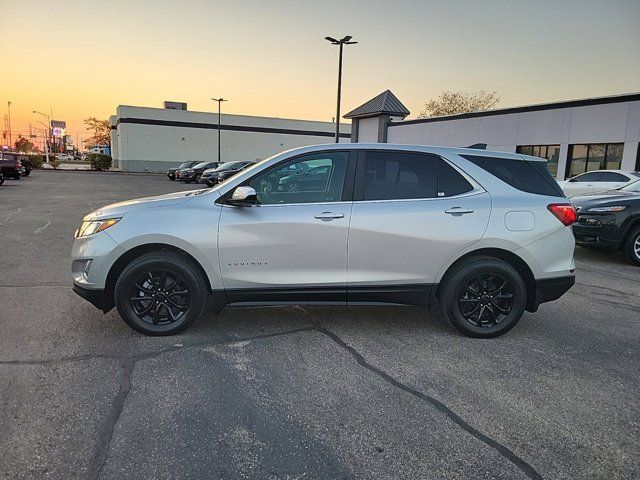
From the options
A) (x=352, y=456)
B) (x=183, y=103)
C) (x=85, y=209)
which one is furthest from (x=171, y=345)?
(x=183, y=103)

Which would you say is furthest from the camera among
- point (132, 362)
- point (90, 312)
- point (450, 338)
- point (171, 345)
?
point (90, 312)

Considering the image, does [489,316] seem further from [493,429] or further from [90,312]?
[90,312]

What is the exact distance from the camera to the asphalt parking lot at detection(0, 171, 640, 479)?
2625 millimetres

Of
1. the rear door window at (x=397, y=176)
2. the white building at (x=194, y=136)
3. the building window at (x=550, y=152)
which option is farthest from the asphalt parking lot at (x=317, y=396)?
the white building at (x=194, y=136)

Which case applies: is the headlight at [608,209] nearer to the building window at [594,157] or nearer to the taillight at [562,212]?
the taillight at [562,212]

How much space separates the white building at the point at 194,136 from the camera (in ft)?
179

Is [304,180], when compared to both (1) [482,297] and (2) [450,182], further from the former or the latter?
(1) [482,297]

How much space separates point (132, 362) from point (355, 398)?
1.83 m

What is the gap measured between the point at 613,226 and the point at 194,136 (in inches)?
2149

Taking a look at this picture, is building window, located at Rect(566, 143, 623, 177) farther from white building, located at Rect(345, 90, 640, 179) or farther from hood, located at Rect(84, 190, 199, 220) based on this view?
hood, located at Rect(84, 190, 199, 220)

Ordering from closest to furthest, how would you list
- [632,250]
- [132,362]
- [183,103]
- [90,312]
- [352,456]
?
[352,456], [132,362], [90,312], [632,250], [183,103]

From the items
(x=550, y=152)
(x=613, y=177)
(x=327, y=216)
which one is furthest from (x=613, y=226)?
(x=550, y=152)

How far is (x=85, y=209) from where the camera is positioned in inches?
595

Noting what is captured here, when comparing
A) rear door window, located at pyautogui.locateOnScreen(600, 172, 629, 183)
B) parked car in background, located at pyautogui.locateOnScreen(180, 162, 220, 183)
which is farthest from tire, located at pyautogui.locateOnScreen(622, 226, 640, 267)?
parked car in background, located at pyautogui.locateOnScreen(180, 162, 220, 183)
